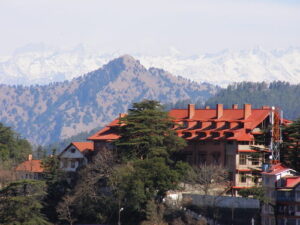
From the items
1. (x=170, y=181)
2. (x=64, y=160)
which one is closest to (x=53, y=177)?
(x=64, y=160)

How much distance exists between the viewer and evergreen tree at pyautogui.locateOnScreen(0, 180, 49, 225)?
274ft

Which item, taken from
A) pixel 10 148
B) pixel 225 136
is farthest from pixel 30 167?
pixel 225 136

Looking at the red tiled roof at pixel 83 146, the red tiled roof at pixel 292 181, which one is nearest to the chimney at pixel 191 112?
the red tiled roof at pixel 83 146

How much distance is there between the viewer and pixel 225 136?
9519cm

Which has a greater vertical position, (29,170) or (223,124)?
(223,124)

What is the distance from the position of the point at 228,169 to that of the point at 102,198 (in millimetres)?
13106

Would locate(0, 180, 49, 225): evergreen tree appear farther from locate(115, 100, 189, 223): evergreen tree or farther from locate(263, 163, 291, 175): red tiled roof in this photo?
locate(263, 163, 291, 175): red tiled roof

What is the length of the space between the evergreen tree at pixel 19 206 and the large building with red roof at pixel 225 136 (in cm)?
1819

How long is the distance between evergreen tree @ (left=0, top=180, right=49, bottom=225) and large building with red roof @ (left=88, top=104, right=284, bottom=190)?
59.7ft

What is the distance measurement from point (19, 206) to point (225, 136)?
23365mm

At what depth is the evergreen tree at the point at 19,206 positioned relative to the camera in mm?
83500

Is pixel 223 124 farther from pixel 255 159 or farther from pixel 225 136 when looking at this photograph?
pixel 255 159


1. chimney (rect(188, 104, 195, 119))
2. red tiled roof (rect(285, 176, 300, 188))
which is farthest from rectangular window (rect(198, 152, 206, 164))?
red tiled roof (rect(285, 176, 300, 188))

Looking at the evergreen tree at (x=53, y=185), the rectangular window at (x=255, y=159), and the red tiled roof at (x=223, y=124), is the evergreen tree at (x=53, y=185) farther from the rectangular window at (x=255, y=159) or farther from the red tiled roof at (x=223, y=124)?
the rectangular window at (x=255, y=159)
